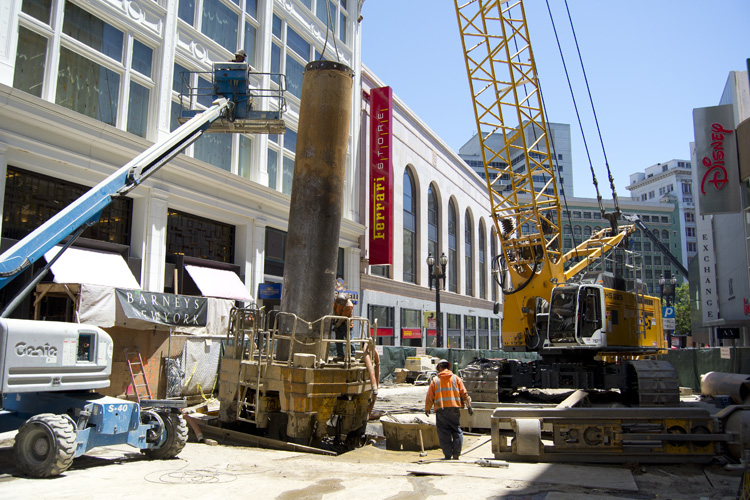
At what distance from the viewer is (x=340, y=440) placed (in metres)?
11.8

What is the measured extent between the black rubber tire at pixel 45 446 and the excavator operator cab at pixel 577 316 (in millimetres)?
10783

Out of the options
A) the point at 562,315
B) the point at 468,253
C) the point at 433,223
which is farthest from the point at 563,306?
the point at 468,253

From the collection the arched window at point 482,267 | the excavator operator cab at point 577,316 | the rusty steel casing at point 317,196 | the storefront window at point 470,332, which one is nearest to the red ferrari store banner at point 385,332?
the storefront window at point 470,332

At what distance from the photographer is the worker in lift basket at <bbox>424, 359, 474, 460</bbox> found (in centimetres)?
989

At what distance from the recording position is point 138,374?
1529 centimetres

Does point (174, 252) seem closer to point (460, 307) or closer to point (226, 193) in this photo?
point (226, 193)

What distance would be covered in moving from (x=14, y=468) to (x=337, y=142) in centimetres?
760

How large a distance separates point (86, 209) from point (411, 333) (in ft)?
90.8

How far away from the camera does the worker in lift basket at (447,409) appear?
9891 millimetres

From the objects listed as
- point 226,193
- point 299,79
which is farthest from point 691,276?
point 226,193

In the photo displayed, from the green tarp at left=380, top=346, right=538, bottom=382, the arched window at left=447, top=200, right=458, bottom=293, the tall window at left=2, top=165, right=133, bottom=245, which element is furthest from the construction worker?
the arched window at left=447, top=200, right=458, bottom=293

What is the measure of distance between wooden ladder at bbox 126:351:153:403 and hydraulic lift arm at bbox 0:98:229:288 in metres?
5.59

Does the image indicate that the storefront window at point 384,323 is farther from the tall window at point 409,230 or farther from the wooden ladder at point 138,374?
the wooden ladder at point 138,374

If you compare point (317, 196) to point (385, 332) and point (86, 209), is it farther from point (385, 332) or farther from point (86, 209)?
point (385, 332)
